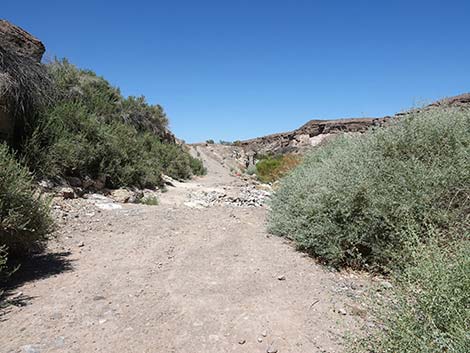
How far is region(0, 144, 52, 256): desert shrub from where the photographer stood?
134 inches

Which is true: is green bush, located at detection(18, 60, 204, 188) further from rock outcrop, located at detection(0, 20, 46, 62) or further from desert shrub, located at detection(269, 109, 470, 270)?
desert shrub, located at detection(269, 109, 470, 270)

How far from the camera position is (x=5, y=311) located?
281cm

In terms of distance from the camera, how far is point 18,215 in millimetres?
3406

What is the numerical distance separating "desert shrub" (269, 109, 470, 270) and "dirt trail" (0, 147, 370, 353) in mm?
405

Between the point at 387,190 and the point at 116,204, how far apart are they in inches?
212

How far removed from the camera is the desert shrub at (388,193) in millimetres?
3559

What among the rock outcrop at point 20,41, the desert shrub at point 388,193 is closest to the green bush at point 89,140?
the rock outcrop at point 20,41

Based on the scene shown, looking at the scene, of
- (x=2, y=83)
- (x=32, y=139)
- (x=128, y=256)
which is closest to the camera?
(x=128, y=256)

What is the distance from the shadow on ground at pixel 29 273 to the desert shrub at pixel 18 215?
0.21 metres

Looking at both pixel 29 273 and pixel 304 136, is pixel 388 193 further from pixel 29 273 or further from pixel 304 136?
pixel 304 136

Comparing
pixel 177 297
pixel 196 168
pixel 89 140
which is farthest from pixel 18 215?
pixel 196 168

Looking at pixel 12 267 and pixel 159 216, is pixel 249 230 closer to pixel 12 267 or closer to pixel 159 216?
pixel 159 216

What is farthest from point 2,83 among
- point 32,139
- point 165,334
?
point 165,334

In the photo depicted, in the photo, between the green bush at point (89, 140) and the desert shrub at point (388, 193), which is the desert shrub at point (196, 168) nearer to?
the green bush at point (89, 140)
